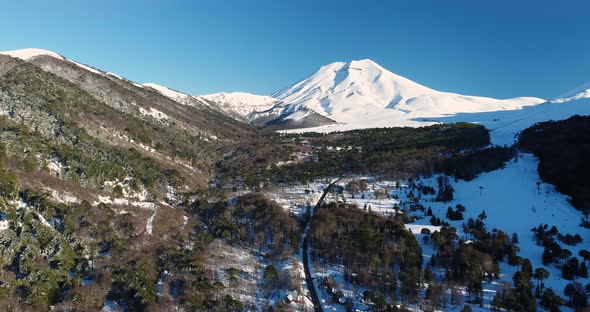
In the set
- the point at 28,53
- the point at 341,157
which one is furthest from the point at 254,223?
the point at 28,53

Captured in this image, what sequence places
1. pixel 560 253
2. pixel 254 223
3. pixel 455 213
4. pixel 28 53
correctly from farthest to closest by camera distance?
pixel 28 53 < pixel 455 213 < pixel 254 223 < pixel 560 253

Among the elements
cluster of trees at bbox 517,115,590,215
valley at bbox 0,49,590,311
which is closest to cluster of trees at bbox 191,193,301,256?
valley at bbox 0,49,590,311

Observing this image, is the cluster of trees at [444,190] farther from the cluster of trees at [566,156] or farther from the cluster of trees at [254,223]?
the cluster of trees at [254,223]

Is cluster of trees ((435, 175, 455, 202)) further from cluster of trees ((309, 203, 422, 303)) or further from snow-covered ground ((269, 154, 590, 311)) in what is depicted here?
cluster of trees ((309, 203, 422, 303))

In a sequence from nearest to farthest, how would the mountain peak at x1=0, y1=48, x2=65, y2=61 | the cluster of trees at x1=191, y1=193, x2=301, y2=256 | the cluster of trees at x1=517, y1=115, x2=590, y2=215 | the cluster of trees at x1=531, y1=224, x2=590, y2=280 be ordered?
1. the cluster of trees at x1=531, y1=224, x2=590, y2=280
2. the cluster of trees at x1=191, y1=193, x2=301, y2=256
3. the cluster of trees at x1=517, y1=115, x2=590, y2=215
4. the mountain peak at x1=0, y1=48, x2=65, y2=61

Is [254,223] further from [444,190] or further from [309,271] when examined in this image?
[444,190]

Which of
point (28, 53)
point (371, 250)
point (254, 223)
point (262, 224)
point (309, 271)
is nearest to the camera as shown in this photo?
point (309, 271)

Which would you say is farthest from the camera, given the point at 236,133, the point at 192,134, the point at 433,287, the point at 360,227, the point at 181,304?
the point at 236,133

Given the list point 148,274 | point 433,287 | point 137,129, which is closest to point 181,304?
point 148,274

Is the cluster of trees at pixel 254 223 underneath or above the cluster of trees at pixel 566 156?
underneath

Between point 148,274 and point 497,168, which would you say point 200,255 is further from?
point 497,168

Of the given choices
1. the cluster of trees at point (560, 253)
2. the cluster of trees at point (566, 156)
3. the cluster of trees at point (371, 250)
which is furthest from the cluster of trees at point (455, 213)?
the cluster of trees at point (566, 156)
